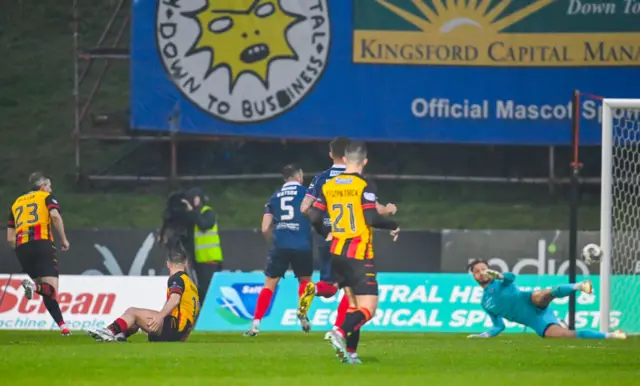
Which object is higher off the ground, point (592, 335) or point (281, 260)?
point (281, 260)

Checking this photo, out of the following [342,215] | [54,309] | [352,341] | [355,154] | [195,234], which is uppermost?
[355,154]

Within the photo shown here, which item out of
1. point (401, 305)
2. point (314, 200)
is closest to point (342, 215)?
point (314, 200)

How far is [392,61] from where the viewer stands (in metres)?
20.8

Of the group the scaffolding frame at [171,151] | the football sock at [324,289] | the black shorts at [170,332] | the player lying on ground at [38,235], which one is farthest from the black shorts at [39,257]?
the scaffolding frame at [171,151]

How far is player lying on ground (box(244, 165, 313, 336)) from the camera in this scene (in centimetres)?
1558

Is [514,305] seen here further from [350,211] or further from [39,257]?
[39,257]

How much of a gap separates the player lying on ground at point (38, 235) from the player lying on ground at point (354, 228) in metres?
5.95

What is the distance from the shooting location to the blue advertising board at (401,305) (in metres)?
17.7

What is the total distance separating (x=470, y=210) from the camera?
72.9 feet

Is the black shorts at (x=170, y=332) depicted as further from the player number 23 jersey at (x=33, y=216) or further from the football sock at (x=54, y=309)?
the player number 23 jersey at (x=33, y=216)

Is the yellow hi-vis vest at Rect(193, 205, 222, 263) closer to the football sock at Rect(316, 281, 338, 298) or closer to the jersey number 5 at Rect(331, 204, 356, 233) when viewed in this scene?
the football sock at Rect(316, 281, 338, 298)

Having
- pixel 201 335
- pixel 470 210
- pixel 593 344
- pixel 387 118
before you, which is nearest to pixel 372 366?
pixel 593 344

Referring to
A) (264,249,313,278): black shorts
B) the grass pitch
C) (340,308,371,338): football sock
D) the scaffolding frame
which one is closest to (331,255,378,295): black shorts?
(340,308,371,338): football sock

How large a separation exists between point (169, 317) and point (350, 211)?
3366mm
